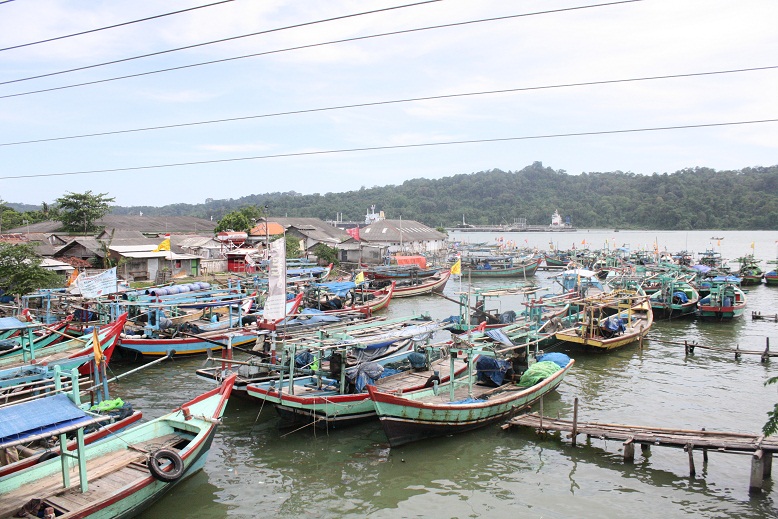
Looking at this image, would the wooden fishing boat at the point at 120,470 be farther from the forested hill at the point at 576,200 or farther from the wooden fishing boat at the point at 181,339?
A: the forested hill at the point at 576,200

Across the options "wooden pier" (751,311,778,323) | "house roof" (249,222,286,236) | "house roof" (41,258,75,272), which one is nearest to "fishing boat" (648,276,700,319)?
"wooden pier" (751,311,778,323)

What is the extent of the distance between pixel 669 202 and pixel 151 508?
132m

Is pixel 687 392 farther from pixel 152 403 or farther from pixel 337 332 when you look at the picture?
pixel 152 403

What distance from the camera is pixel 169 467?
11477 millimetres

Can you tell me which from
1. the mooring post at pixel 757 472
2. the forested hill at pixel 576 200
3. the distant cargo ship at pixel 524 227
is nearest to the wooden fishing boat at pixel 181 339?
the mooring post at pixel 757 472

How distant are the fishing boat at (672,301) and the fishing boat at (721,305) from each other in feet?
2.06

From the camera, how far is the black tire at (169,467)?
10.9 meters

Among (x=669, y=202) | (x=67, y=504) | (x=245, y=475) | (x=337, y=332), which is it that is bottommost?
(x=245, y=475)

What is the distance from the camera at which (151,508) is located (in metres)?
11.7

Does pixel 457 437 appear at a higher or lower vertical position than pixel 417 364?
lower

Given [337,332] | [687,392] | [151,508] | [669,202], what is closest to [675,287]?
[687,392]

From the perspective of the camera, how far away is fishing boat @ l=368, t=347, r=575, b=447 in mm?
13953

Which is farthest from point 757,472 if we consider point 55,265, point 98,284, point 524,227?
point 524,227

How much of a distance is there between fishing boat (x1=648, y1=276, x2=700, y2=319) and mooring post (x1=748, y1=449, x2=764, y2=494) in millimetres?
22574
